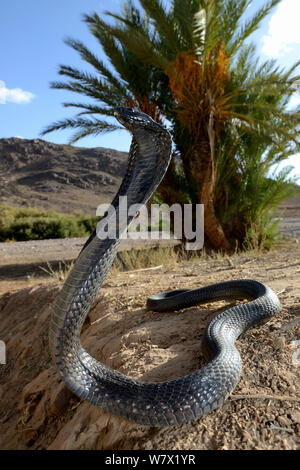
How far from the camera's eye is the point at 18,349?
15.0 feet

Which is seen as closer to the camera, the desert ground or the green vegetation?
the desert ground

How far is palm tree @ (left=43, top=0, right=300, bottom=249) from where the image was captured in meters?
8.83

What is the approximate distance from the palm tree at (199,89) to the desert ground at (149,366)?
4.97m

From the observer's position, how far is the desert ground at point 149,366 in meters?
1.92

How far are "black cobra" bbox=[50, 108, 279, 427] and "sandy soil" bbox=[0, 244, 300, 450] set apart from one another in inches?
4.0

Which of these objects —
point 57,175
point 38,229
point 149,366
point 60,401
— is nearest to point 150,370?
point 149,366

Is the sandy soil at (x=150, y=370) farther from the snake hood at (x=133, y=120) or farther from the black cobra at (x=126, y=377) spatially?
the snake hood at (x=133, y=120)

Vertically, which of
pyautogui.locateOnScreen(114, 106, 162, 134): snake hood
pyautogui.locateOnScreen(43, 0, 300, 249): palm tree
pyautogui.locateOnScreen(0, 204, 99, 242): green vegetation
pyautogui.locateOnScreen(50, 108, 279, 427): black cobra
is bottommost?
pyautogui.locateOnScreen(0, 204, 99, 242): green vegetation

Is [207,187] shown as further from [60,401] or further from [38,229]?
[38,229]

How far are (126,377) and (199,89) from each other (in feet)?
27.6

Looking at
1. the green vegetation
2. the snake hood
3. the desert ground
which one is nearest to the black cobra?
the snake hood

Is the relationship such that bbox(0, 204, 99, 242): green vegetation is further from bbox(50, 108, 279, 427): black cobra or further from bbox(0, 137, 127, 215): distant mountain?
bbox(0, 137, 127, 215): distant mountain

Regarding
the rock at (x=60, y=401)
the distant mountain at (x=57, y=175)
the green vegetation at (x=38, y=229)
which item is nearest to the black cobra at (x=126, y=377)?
the rock at (x=60, y=401)

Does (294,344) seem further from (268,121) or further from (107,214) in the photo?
(268,121)
